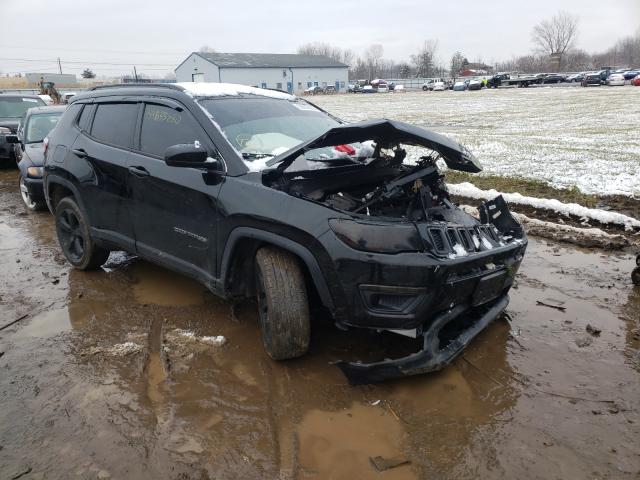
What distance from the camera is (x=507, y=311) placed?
4047 mm

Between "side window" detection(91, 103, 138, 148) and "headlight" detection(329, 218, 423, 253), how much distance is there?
91.9 inches

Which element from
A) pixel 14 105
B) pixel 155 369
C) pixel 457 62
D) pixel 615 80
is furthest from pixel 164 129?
pixel 457 62

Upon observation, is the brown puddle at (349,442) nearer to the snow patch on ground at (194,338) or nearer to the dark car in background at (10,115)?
the snow patch on ground at (194,338)

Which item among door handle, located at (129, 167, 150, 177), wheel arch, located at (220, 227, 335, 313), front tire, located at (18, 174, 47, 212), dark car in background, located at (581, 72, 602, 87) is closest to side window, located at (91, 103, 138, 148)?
door handle, located at (129, 167, 150, 177)

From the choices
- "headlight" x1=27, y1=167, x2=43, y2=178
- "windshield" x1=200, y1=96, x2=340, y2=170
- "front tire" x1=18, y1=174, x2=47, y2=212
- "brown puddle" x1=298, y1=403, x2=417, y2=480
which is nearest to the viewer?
"brown puddle" x1=298, y1=403, x2=417, y2=480

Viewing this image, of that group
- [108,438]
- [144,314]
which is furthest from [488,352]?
[144,314]

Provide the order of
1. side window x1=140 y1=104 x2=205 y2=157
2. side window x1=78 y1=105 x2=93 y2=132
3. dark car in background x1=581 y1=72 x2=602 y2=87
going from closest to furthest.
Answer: side window x1=140 y1=104 x2=205 y2=157 → side window x1=78 y1=105 x2=93 y2=132 → dark car in background x1=581 y1=72 x2=602 y2=87

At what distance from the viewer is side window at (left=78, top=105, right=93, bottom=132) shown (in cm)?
475

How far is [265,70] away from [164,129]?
252ft

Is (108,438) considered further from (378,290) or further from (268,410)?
(378,290)

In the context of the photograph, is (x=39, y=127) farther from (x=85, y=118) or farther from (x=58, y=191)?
(x=85, y=118)

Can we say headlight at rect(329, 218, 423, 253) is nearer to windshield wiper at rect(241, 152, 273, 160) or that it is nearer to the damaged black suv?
the damaged black suv

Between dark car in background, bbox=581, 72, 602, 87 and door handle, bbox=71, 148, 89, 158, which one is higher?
dark car in background, bbox=581, 72, 602, 87

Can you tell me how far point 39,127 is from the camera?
915cm
